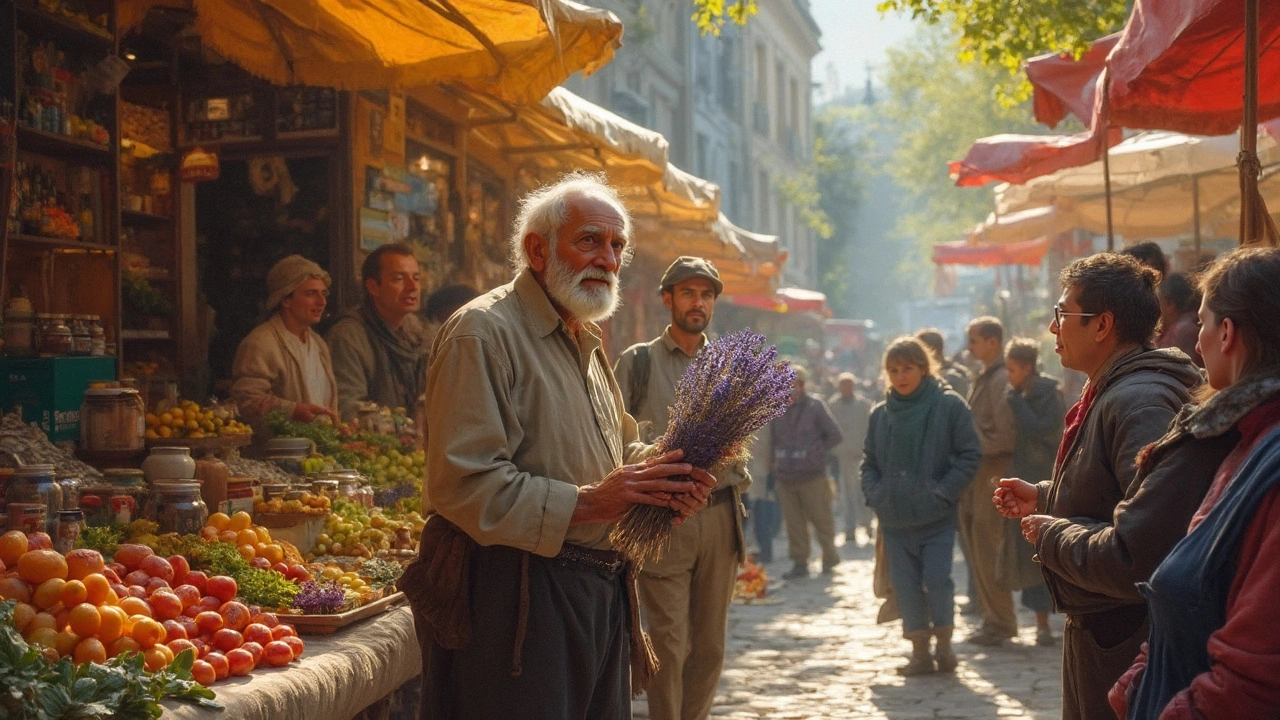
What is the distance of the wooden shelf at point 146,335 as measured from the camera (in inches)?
313

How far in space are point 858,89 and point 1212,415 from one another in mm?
131993

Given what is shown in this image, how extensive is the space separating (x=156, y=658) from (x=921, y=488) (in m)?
5.53

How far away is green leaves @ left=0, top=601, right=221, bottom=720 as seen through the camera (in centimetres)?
291

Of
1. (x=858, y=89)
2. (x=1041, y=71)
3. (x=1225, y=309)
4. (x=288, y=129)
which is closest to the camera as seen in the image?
(x=1225, y=309)

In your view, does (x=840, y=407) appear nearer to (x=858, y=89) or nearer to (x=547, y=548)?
(x=547, y=548)

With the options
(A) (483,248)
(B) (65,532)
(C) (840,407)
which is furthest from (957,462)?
(C) (840,407)

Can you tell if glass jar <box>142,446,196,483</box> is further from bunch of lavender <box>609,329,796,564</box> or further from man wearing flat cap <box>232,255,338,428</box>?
bunch of lavender <box>609,329,796,564</box>

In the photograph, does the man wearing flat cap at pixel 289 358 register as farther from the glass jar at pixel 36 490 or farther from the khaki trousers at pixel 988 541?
the khaki trousers at pixel 988 541

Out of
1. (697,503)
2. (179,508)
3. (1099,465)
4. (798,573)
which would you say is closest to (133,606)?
(179,508)

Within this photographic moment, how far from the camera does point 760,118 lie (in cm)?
3912

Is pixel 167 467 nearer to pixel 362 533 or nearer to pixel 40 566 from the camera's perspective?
pixel 362 533

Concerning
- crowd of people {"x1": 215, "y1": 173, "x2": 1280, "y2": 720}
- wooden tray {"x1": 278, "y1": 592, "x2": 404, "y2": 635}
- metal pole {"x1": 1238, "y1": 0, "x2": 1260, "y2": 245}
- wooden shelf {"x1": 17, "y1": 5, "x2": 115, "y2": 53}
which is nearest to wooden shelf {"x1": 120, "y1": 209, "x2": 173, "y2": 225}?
wooden shelf {"x1": 17, "y1": 5, "x2": 115, "y2": 53}

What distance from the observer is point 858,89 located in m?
130

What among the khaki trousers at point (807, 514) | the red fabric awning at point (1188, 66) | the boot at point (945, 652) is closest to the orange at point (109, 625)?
the red fabric awning at point (1188, 66)
